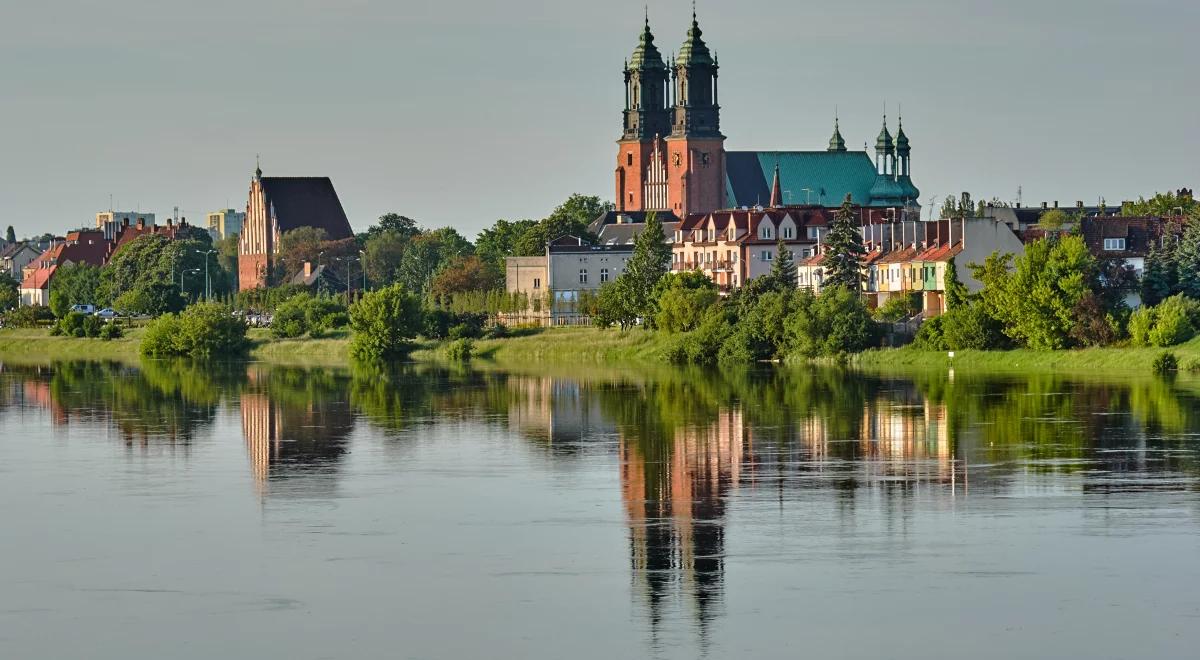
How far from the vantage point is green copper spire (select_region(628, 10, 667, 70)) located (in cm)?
16600

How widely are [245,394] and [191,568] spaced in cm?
4114

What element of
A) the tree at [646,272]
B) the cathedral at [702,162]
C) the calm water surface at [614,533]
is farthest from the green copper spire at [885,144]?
the calm water surface at [614,533]

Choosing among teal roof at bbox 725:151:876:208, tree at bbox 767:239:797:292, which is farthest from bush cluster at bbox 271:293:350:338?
teal roof at bbox 725:151:876:208

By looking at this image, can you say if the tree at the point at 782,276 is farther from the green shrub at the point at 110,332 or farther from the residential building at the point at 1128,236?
the green shrub at the point at 110,332

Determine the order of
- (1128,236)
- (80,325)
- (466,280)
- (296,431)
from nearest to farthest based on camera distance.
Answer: (296,431) < (1128,236) < (80,325) < (466,280)

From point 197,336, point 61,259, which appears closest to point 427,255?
point 61,259

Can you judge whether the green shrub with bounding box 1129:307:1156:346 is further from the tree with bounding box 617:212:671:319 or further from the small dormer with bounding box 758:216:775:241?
the small dormer with bounding box 758:216:775:241

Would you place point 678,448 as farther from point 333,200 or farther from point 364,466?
point 333,200

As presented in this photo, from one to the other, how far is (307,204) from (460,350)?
8819 centimetres

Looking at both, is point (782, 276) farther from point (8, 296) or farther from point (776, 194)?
point (8, 296)

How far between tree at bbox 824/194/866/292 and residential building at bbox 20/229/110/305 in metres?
99.5

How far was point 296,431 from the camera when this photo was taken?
2157 inches

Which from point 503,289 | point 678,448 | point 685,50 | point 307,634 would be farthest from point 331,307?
point 307,634

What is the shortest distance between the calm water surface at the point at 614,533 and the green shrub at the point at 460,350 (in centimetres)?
4039
